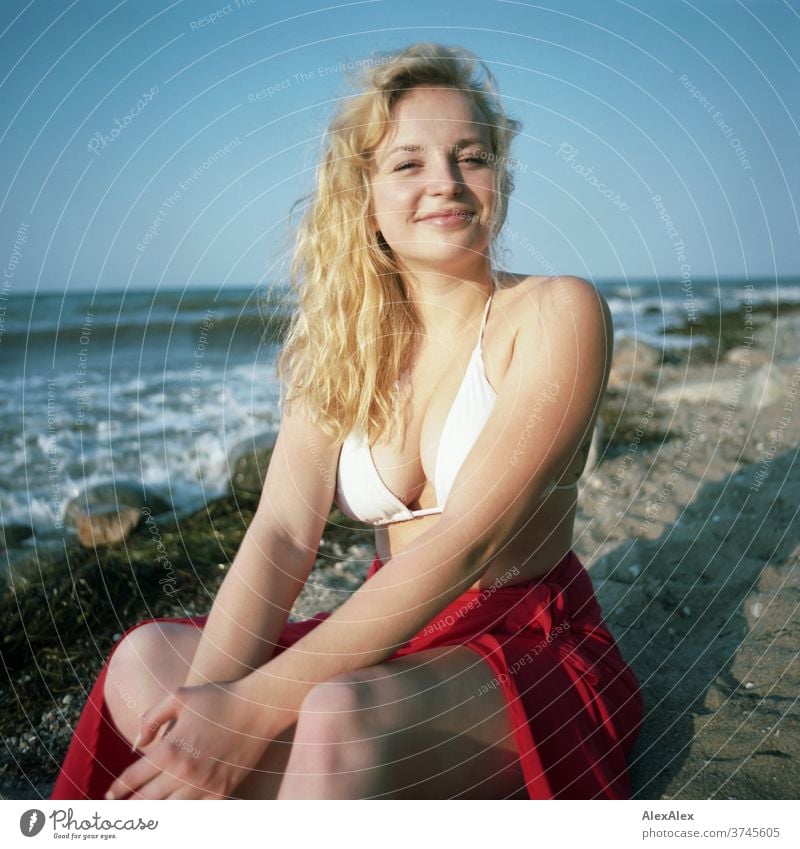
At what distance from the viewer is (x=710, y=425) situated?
217 inches

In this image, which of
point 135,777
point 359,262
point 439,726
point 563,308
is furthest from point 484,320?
point 135,777

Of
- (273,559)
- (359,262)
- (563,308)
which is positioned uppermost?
(359,262)

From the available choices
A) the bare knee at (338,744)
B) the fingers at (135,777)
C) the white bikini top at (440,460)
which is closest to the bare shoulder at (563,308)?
the white bikini top at (440,460)

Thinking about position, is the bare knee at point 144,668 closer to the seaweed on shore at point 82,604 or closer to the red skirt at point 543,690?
the red skirt at point 543,690

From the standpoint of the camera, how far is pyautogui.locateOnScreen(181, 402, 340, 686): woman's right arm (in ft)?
6.07

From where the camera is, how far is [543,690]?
1.68 metres

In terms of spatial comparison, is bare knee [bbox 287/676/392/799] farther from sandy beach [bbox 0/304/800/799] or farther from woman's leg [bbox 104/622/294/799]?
sandy beach [bbox 0/304/800/799]

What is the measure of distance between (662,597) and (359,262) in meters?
1.47

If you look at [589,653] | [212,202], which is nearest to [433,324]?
[212,202]

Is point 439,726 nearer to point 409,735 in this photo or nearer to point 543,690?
point 409,735

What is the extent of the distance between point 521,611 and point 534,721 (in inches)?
10.7

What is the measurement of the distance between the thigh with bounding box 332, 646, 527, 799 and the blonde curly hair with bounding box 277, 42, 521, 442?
1.96 ft
